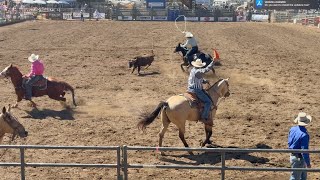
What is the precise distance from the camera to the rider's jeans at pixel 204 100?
10.0m

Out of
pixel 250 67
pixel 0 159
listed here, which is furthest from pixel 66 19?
pixel 0 159

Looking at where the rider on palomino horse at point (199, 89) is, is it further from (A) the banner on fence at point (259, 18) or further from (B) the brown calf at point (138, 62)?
(A) the banner on fence at point (259, 18)

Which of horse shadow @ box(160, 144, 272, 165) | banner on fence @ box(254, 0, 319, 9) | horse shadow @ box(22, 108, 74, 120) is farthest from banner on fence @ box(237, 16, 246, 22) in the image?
horse shadow @ box(160, 144, 272, 165)

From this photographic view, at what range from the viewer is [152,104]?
1458 cm

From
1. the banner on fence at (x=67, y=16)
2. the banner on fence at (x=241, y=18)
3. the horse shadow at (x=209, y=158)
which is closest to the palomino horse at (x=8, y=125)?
the horse shadow at (x=209, y=158)

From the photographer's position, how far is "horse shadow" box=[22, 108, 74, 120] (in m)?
13.1

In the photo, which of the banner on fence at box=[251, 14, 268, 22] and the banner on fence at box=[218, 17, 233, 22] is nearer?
the banner on fence at box=[218, 17, 233, 22]

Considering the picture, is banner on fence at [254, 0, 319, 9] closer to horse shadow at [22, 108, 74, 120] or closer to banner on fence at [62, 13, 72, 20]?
banner on fence at [62, 13, 72, 20]

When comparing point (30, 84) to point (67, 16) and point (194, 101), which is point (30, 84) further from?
point (67, 16)

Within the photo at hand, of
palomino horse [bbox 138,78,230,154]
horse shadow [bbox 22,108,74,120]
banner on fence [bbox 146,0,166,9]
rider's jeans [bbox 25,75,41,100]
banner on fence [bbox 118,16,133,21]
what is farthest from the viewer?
banner on fence [bbox 146,0,166,9]

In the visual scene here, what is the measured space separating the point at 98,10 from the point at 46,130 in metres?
51.3

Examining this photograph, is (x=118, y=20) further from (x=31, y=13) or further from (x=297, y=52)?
(x=297, y=52)

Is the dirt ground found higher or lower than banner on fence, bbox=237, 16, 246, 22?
lower

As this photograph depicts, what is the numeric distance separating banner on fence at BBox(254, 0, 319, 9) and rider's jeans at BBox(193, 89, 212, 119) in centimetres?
4976
